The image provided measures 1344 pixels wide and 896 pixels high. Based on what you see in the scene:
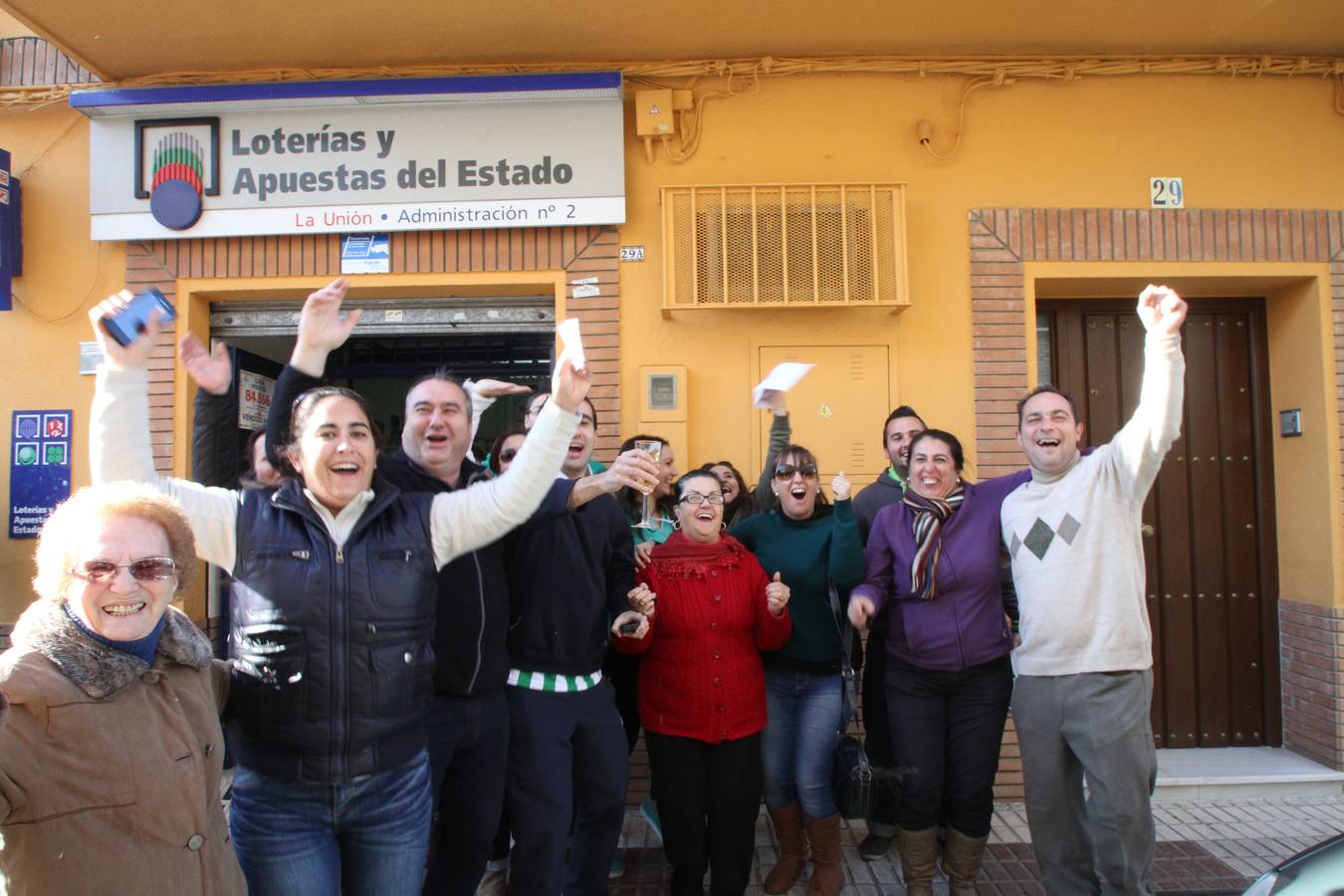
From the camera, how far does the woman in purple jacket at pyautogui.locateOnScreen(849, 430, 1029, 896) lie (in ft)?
10.9

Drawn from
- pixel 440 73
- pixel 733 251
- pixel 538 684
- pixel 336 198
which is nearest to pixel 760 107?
pixel 733 251

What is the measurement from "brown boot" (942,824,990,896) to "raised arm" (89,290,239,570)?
279 centimetres

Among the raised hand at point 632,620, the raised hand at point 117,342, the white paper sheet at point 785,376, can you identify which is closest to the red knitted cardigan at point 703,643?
the raised hand at point 632,620

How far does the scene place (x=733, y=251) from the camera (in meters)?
4.71

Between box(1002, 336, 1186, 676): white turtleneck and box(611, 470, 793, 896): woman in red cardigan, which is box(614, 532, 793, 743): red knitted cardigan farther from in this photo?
box(1002, 336, 1186, 676): white turtleneck

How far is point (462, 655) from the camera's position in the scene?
2699 millimetres

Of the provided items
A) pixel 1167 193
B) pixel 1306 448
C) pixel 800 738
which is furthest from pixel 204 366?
pixel 1306 448

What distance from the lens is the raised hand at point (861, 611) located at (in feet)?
10.7

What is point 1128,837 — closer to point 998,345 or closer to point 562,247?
point 998,345

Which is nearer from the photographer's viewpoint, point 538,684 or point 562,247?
point 538,684

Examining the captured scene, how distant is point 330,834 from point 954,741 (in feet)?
7.44

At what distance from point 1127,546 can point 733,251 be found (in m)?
2.49

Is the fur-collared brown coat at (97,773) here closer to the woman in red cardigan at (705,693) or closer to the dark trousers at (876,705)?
the woman in red cardigan at (705,693)

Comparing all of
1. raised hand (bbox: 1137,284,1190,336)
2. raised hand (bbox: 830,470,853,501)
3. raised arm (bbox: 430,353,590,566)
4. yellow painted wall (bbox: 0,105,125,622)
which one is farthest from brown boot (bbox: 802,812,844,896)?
yellow painted wall (bbox: 0,105,125,622)
